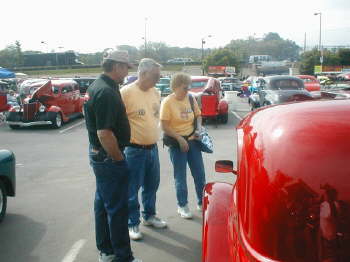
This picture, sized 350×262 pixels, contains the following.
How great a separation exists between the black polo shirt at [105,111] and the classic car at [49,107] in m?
11.1

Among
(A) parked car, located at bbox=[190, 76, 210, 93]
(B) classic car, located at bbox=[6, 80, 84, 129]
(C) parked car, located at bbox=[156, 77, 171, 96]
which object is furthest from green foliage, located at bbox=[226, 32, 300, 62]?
(B) classic car, located at bbox=[6, 80, 84, 129]

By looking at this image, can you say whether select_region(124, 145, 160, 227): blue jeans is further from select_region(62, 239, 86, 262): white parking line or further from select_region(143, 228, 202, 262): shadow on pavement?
select_region(62, 239, 86, 262): white parking line

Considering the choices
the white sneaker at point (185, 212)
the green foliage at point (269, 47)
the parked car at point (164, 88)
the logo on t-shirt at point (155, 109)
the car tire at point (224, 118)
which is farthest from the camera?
the green foliage at point (269, 47)

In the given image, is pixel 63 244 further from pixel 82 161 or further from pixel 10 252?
pixel 82 161

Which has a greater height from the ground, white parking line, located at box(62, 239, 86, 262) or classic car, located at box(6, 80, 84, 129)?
classic car, located at box(6, 80, 84, 129)

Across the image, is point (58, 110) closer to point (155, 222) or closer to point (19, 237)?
point (19, 237)

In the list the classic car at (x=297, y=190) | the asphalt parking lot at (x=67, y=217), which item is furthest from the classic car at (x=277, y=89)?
the classic car at (x=297, y=190)

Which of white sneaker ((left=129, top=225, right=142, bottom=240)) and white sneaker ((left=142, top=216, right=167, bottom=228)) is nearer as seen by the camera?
white sneaker ((left=129, top=225, right=142, bottom=240))

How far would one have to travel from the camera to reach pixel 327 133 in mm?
1752

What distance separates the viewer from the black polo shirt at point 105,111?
123 inches

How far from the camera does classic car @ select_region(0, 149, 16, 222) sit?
4.87m

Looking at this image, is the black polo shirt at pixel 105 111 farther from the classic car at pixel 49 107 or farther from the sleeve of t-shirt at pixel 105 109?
the classic car at pixel 49 107

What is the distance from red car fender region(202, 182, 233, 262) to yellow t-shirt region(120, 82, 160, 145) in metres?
0.97

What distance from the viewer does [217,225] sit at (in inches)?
106
